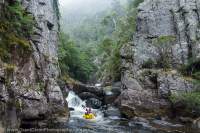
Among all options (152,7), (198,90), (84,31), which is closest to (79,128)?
(198,90)

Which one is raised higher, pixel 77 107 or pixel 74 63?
pixel 74 63

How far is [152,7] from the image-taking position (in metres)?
46.4

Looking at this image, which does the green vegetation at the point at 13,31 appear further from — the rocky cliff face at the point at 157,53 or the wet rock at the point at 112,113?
the rocky cliff face at the point at 157,53

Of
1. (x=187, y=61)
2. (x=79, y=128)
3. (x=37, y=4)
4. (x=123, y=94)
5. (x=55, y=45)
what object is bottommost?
(x=79, y=128)

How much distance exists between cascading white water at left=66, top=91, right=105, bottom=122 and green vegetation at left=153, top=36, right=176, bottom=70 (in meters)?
10.1

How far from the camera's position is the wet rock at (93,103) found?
42.3m

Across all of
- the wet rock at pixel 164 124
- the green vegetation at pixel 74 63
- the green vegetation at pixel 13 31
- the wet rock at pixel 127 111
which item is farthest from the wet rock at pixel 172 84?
the green vegetation at pixel 74 63

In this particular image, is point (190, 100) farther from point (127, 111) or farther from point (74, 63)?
point (74, 63)

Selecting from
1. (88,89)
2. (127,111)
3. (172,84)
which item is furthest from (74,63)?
(172,84)

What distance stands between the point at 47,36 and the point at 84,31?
84.8 meters

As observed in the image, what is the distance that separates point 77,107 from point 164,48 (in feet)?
42.6

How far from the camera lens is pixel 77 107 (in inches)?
1630

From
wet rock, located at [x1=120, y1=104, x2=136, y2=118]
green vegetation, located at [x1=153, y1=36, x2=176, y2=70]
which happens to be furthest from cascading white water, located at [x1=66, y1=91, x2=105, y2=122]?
green vegetation, located at [x1=153, y1=36, x2=176, y2=70]

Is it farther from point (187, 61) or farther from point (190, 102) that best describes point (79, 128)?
point (187, 61)
